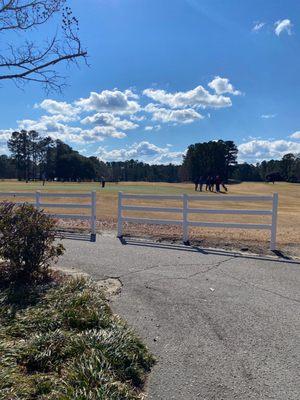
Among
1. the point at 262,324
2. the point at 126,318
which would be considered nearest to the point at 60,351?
the point at 126,318

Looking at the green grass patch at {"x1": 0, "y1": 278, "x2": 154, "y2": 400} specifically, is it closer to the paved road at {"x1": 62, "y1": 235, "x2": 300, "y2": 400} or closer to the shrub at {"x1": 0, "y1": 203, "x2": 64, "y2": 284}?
the paved road at {"x1": 62, "y1": 235, "x2": 300, "y2": 400}

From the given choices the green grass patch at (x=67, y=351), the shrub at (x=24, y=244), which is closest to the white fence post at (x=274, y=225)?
the shrub at (x=24, y=244)

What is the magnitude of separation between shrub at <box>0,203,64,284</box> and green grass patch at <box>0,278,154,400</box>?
0.90m

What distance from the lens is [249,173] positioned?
14775cm

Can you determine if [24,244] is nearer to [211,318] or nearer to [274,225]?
[211,318]

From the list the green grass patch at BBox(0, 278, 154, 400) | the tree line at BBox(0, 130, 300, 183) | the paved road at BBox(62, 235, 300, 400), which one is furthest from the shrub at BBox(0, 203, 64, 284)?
the tree line at BBox(0, 130, 300, 183)

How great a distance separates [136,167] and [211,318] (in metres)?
155

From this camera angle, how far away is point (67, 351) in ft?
14.1

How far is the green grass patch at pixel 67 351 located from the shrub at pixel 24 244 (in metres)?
0.90

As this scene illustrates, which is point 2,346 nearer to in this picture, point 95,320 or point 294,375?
point 95,320

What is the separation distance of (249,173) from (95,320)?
482 feet

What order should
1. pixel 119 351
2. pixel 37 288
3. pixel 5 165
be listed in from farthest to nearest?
pixel 5 165 → pixel 37 288 → pixel 119 351

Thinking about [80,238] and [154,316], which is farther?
[80,238]

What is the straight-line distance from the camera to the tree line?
113062 mm
